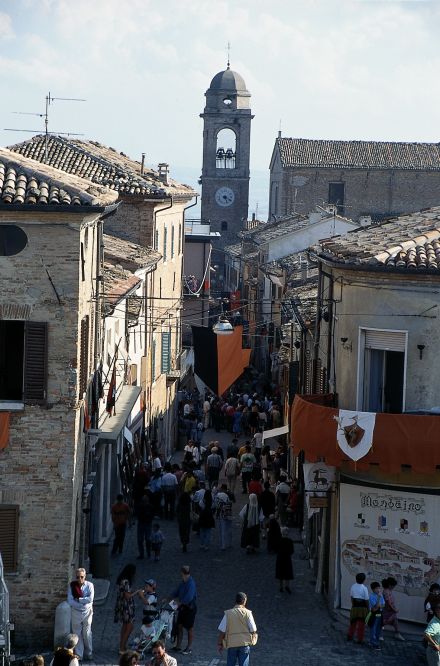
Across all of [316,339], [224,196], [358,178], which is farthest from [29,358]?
[224,196]

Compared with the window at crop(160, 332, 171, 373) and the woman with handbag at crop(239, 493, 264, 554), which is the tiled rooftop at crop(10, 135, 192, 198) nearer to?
the window at crop(160, 332, 171, 373)

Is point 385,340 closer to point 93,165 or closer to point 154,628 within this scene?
point 154,628

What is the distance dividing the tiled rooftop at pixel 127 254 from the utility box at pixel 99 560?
32.7ft

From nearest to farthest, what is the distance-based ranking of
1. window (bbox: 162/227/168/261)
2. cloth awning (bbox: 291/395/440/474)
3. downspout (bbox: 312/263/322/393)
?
cloth awning (bbox: 291/395/440/474) < downspout (bbox: 312/263/322/393) < window (bbox: 162/227/168/261)

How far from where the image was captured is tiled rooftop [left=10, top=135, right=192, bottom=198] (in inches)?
1585

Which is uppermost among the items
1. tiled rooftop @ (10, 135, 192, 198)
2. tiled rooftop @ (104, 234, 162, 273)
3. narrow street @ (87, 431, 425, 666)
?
tiled rooftop @ (10, 135, 192, 198)

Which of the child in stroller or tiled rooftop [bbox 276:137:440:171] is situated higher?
tiled rooftop [bbox 276:137:440:171]

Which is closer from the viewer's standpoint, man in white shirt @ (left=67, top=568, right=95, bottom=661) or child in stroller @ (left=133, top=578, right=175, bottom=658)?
child in stroller @ (left=133, top=578, right=175, bottom=658)

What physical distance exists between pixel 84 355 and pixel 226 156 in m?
85.5

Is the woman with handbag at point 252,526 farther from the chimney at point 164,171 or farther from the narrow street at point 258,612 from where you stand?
the chimney at point 164,171

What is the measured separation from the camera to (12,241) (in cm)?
2186

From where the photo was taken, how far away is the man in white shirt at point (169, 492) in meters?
32.9

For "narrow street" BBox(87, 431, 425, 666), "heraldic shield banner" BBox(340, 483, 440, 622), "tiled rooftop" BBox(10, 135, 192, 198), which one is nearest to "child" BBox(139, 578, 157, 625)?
"narrow street" BBox(87, 431, 425, 666)

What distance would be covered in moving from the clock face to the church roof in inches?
317
